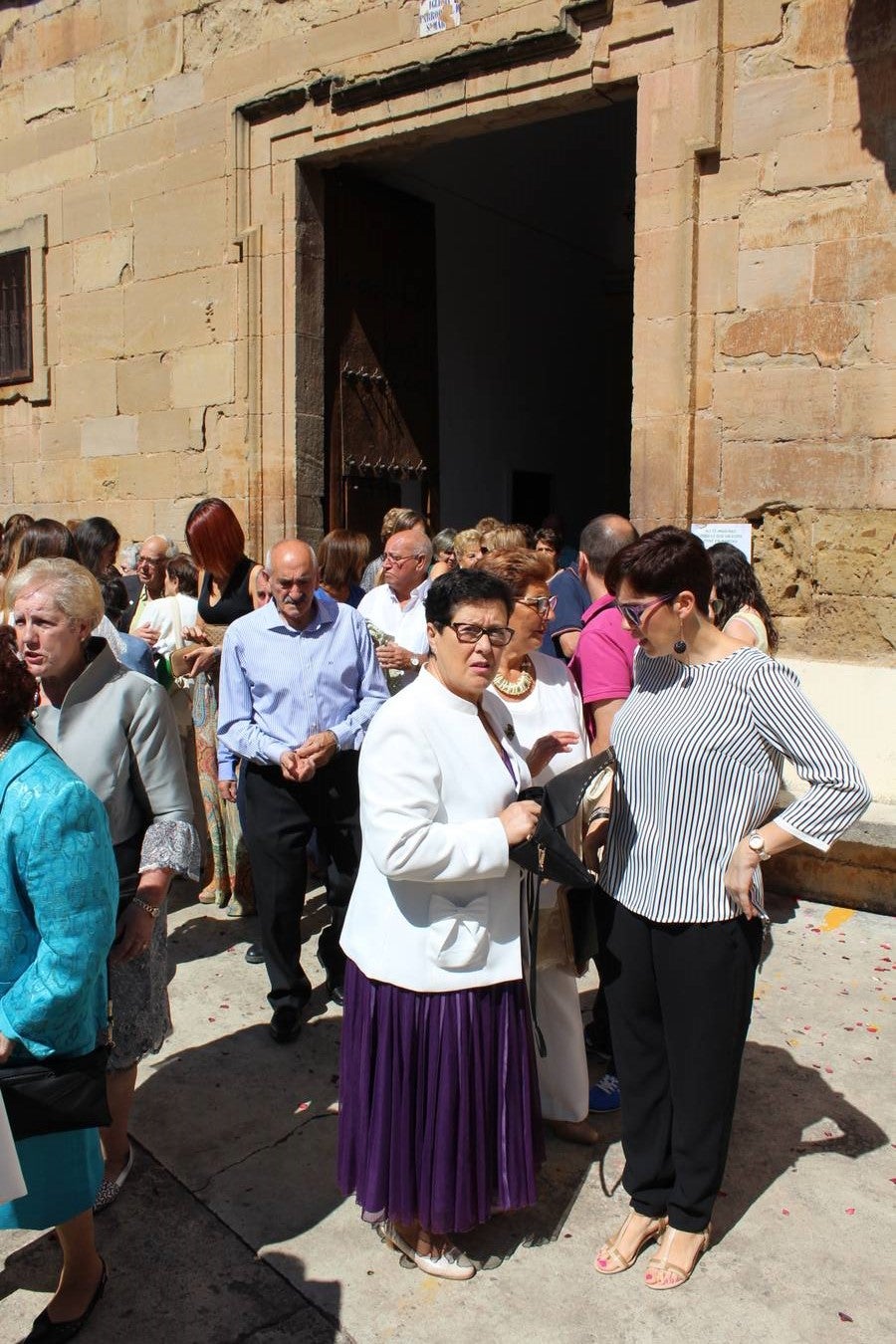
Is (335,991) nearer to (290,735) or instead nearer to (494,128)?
(290,735)

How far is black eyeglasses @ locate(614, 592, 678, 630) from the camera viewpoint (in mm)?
2529

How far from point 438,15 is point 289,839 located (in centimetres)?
551

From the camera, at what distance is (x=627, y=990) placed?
266 centimetres

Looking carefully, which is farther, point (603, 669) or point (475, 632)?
point (603, 669)

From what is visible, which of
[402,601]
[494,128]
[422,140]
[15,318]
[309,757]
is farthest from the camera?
[15,318]

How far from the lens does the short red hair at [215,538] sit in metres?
4.90

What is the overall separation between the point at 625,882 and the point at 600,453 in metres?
11.3

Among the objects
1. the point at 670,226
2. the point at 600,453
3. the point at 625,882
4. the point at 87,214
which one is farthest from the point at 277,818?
the point at 600,453

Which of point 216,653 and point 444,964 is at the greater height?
point 216,653

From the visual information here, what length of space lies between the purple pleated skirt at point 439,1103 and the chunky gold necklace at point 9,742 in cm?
100

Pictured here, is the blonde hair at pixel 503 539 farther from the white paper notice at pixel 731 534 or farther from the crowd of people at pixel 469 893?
the crowd of people at pixel 469 893

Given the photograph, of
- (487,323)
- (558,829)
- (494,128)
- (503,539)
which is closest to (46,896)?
(558,829)

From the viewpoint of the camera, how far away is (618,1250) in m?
2.68

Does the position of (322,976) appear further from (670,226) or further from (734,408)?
(670,226)
